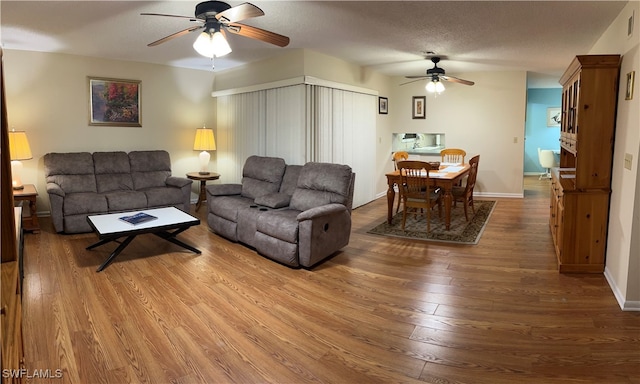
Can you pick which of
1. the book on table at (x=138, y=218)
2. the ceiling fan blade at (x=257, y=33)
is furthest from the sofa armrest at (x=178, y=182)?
the ceiling fan blade at (x=257, y=33)

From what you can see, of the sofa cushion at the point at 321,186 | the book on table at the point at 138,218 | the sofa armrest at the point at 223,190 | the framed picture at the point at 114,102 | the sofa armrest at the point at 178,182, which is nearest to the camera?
the book on table at the point at 138,218

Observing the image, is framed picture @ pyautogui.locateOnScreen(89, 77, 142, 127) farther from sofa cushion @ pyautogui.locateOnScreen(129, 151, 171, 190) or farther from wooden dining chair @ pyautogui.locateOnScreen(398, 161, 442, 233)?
wooden dining chair @ pyautogui.locateOnScreen(398, 161, 442, 233)

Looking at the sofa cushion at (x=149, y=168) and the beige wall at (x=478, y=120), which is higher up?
the beige wall at (x=478, y=120)

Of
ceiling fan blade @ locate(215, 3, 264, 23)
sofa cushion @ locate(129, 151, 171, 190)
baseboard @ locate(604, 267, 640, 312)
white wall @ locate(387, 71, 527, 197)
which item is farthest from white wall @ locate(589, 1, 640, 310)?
sofa cushion @ locate(129, 151, 171, 190)

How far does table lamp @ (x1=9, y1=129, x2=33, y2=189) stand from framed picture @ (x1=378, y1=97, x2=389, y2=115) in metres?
5.47

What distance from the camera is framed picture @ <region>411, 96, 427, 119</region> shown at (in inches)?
315

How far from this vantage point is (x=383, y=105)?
25.7ft

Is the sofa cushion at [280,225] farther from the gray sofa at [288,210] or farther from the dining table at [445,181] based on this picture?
the dining table at [445,181]

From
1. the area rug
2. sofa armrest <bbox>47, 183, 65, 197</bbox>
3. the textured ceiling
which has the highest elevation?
the textured ceiling

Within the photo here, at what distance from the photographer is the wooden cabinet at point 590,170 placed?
341 cm

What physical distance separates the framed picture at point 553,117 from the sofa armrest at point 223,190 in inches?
350

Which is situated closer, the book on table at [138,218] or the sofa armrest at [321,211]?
the sofa armrest at [321,211]

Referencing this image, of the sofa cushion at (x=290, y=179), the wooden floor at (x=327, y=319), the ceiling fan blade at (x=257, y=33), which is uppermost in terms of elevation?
the ceiling fan blade at (x=257, y=33)

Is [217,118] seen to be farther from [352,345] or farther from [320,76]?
[352,345]
